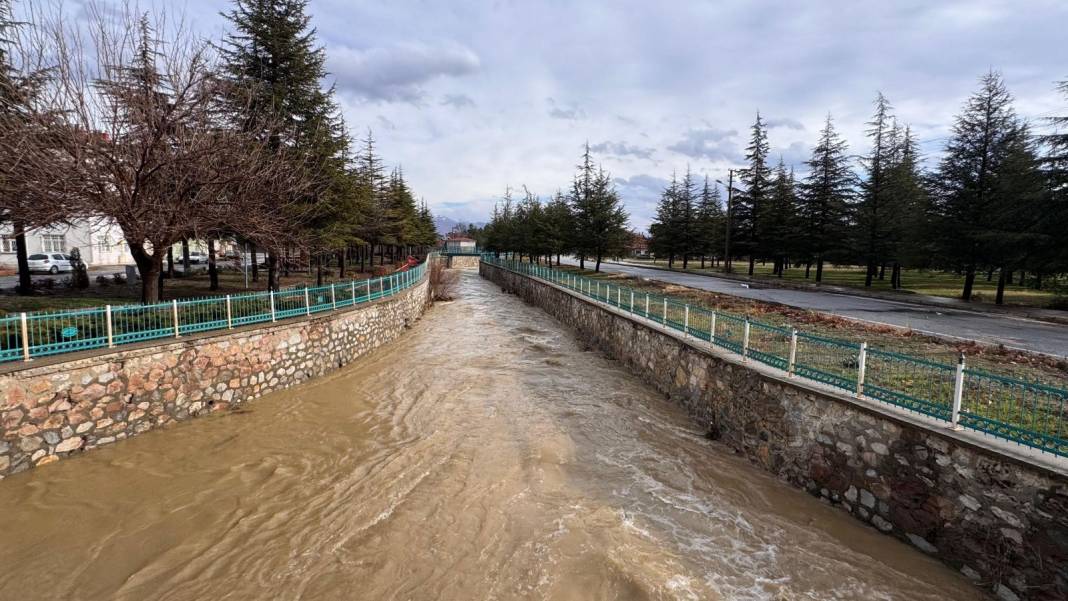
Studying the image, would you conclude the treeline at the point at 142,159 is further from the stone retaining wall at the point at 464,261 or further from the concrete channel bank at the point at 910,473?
the stone retaining wall at the point at 464,261

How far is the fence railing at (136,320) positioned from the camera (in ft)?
25.1

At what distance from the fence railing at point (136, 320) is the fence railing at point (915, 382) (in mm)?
10288

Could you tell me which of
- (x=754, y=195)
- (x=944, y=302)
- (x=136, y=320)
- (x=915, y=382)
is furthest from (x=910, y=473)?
(x=754, y=195)

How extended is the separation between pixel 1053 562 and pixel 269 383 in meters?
12.7

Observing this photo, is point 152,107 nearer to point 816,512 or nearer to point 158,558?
point 158,558

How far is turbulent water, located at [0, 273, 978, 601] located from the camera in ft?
16.7

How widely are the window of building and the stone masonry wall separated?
37916 millimetres

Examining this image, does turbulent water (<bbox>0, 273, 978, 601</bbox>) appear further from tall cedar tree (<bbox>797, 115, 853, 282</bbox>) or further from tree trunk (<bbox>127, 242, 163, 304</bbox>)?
tall cedar tree (<bbox>797, 115, 853, 282</bbox>)

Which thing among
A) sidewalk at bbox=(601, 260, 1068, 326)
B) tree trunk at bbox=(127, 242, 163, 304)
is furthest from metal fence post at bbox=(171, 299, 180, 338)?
sidewalk at bbox=(601, 260, 1068, 326)

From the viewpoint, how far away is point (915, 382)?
254 inches

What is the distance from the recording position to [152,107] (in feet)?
33.3

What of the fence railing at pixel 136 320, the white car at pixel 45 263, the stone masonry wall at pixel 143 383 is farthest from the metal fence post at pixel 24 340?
the white car at pixel 45 263

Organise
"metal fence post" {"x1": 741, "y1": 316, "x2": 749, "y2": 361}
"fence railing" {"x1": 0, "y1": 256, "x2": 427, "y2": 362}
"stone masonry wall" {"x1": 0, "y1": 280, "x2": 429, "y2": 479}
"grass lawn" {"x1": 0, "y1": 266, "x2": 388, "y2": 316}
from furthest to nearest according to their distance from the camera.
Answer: "grass lawn" {"x1": 0, "y1": 266, "x2": 388, "y2": 316}
"metal fence post" {"x1": 741, "y1": 316, "x2": 749, "y2": 361}
"fence railing" {"x1": 0, "y1": 256, "x2": 427, "y2": 362}
"stone masonry wall" {"x1": 0, "y1": 280, "x2": 429, "y2": 479}

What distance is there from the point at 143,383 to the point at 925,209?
31.9 metres
